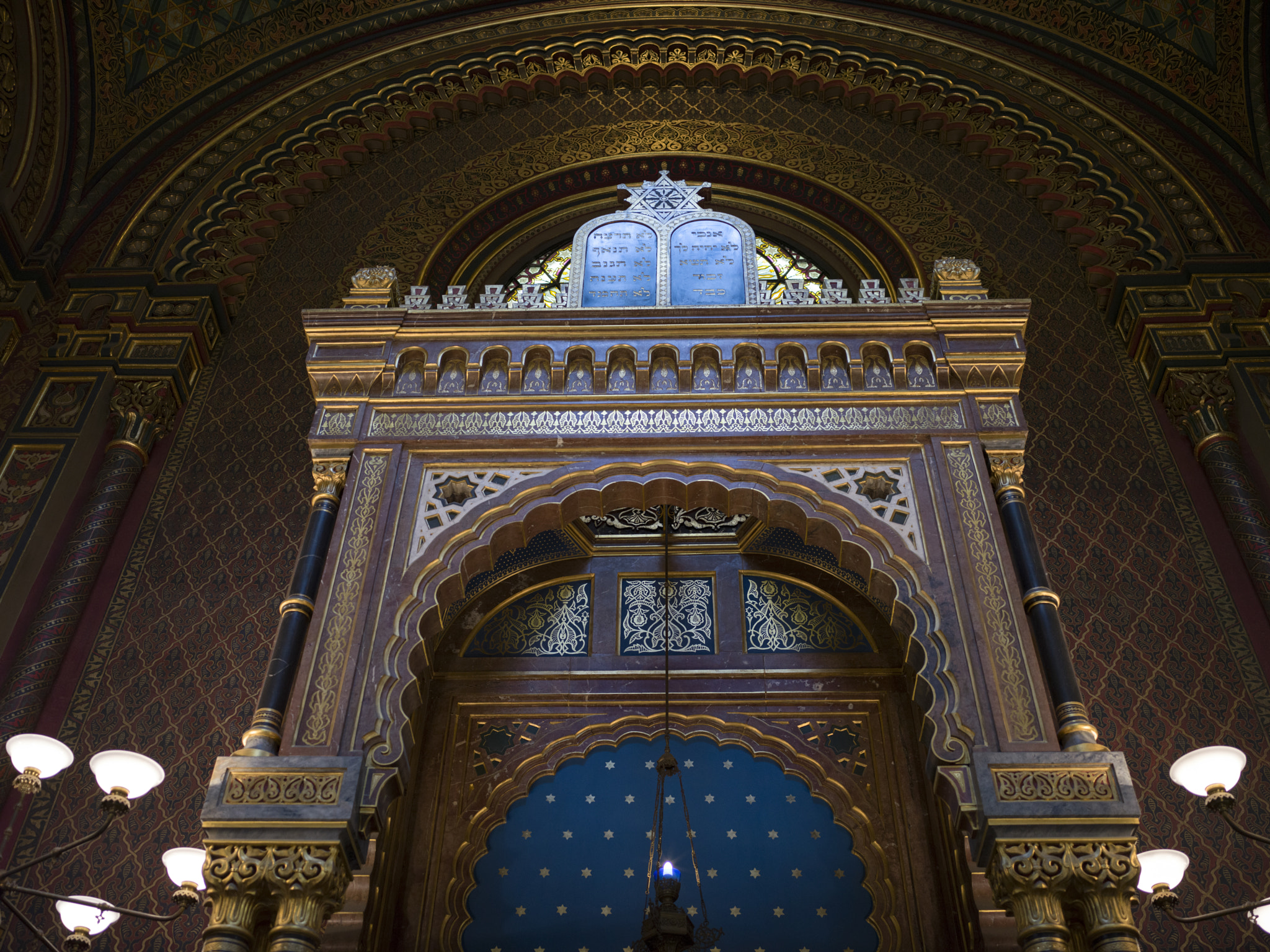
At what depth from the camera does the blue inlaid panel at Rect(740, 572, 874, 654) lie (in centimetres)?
754

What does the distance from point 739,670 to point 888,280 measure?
11.9ft

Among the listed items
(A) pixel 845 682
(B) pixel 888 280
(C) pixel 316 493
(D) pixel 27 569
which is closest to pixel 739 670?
(A) pixel 845 682

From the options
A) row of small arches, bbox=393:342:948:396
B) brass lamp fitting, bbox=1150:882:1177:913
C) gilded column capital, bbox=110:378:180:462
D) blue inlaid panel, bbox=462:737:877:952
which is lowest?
brass lamp fitting, bbox=1150:882:1177:913

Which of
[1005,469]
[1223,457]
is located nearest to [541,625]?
[1005,469]

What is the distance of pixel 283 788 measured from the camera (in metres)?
4.72

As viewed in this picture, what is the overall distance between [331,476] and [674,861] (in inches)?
115

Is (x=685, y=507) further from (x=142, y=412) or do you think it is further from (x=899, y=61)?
(x=899, y=61)

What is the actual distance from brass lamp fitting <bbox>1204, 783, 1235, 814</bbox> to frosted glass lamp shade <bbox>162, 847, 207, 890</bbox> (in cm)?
417

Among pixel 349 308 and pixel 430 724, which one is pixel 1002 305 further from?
pixel 430 724

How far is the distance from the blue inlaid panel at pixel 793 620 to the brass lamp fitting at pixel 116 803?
4.03 m

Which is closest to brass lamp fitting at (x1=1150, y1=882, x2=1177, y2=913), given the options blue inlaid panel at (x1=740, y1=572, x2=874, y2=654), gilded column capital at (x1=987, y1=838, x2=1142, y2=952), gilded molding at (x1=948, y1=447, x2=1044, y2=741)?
gilded column capital at (x1=987, y1=838, x2=1142, y2=952)

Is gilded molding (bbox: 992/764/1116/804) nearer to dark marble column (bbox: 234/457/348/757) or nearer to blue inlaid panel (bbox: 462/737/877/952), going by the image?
blue inlaid panel (bbox: 462/737/877/952)

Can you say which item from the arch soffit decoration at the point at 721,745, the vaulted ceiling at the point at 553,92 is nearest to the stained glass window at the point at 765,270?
the vaulted ceiling at the point at 553,92

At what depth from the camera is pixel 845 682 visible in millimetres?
7340
